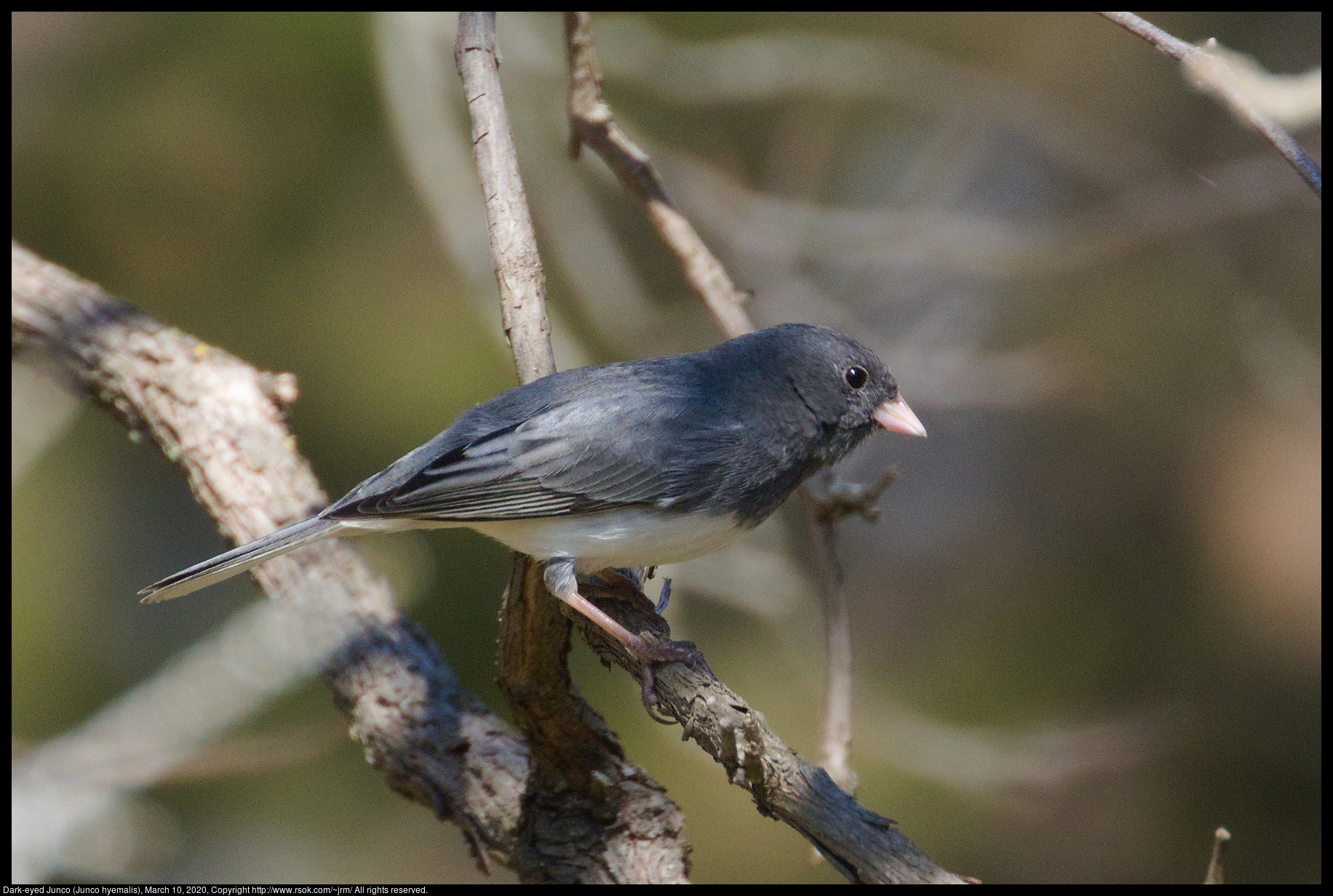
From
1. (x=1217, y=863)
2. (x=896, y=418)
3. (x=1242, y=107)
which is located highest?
(x=896, y=418)

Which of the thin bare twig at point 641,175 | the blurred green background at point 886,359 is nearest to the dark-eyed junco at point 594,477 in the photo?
the thin bare twig at point 641,175

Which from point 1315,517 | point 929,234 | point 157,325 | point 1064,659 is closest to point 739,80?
point 929,234

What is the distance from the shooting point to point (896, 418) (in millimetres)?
3105

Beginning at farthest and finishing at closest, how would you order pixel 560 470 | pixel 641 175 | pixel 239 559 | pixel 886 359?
1. pixel 886 359
2. pixel 641 175
3. pixel 560 470
4. pixel 239 559

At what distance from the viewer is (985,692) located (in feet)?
18.9

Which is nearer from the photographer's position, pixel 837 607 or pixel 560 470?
pixel 560 470

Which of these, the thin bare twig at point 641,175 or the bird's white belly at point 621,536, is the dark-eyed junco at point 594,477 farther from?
the thin bare twig at point 641,175

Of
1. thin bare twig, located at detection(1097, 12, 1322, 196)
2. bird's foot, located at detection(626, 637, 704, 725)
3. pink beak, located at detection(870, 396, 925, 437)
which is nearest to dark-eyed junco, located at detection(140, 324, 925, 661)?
bird's foot, located at detection(626, 637, 704, 725)

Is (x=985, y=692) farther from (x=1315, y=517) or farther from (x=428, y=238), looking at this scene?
(x=428, y=238)

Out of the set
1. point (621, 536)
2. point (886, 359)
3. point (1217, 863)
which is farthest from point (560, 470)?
point (886, 359)

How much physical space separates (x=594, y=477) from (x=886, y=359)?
2465 mm

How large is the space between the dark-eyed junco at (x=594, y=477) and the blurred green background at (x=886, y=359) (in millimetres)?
1473

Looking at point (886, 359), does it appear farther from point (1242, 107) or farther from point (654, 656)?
point (1242, 107)

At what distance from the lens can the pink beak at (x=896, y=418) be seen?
3.09 m
